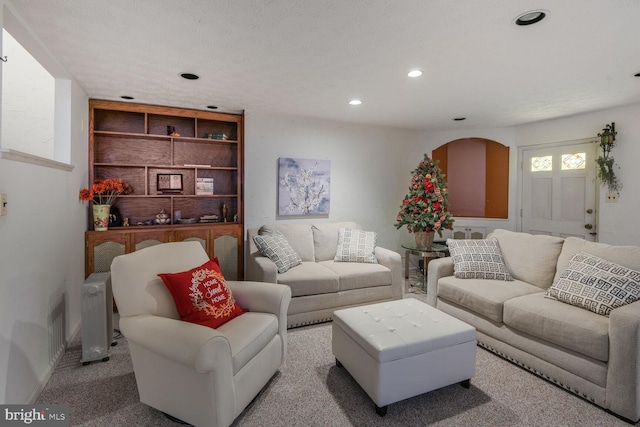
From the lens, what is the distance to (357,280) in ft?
11.0

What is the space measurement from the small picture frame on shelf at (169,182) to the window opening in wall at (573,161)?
5.16 m

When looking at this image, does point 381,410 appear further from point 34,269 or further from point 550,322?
point 34,269

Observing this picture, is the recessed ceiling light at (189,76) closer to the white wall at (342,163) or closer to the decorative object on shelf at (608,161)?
the white wall at (342,163)

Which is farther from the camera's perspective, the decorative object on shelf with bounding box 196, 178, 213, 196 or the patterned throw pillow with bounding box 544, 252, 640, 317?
the decorative object on shelf with bounding box 196, 178, 213, 196

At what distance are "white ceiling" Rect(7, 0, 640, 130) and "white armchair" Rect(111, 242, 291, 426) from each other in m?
1.49

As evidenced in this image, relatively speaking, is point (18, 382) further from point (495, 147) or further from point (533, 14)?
point (495, 147)

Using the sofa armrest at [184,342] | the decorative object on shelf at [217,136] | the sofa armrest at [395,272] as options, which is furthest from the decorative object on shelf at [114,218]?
the sofa armrest at [395,272]

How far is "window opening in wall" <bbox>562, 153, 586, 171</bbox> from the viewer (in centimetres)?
423

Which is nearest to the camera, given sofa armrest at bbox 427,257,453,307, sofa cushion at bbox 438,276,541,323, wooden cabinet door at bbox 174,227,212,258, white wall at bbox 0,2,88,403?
white wall at bbox 0,2,88,403

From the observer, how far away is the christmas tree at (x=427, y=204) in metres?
4.08

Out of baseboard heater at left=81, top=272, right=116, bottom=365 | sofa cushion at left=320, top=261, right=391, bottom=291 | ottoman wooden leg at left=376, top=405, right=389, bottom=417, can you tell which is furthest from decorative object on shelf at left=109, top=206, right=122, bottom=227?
ottoman wooden leg at left=376, top=405, right=389, bottom=417

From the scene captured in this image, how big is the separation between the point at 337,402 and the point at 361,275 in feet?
4.96

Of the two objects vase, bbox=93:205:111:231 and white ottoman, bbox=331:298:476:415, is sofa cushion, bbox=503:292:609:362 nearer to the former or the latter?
white ottoman, bbox=331:298:476:415

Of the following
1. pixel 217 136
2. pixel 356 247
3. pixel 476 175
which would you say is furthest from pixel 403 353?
pixel 476 175
